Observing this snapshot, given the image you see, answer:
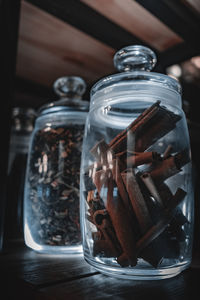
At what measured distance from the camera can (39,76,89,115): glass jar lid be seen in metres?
0.66

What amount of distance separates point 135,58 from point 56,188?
1.06 ft

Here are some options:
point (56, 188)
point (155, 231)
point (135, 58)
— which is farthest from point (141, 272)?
point (135, 58)

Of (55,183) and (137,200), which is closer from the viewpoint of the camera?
(137,200)

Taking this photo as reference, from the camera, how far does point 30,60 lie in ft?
3.06

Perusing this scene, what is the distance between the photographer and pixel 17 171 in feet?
2.57

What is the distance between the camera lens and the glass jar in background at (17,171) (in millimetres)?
748

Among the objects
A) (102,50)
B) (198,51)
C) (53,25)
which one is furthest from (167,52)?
(53,25)

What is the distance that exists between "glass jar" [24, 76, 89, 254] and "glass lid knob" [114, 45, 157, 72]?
0.59 feet

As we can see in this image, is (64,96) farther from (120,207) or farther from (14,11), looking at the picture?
(120,207)

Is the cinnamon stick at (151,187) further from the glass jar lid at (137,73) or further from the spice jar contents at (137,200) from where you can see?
the glass jar lid at (137,73)

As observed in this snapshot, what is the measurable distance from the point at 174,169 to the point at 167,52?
0.60 metres

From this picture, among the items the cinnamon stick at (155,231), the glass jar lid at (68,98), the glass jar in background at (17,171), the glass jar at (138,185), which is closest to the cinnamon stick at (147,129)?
the glass jar at (138,185)

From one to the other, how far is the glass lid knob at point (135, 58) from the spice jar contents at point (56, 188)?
0.62ft

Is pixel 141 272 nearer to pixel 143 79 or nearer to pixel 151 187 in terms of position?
pixel 151 187
